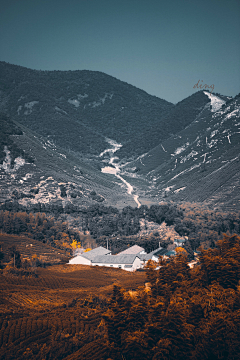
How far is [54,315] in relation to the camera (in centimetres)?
2297

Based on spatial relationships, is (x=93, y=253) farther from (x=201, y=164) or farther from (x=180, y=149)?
(x=180, y=149)

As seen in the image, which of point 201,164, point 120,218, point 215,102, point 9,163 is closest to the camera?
point 120,218

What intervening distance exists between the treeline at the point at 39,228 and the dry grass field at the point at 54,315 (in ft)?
56.4

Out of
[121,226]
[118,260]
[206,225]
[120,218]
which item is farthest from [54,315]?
[120,218]

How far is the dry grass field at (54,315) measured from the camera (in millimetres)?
19011

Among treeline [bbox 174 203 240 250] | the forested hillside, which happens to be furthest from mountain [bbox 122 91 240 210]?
the forested hillside

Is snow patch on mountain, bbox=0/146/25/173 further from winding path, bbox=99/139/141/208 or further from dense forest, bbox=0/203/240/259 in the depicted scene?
winding path, bbox=99/139/141/208

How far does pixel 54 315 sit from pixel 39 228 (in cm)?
3149

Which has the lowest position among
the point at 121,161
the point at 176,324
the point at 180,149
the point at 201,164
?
the point at 176,324

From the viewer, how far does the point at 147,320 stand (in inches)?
755

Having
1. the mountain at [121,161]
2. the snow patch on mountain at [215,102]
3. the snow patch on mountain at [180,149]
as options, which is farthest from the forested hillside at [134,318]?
the snow patch on mountain at [215,102]

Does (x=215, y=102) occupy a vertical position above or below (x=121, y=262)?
above

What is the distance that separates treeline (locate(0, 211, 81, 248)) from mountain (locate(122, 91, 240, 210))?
31278 millimetres

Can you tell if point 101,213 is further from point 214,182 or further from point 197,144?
point 197,144
